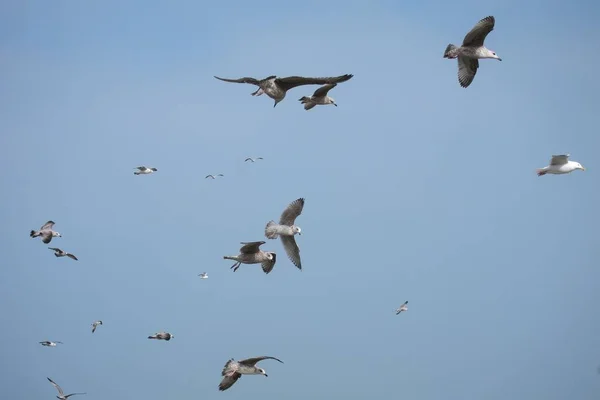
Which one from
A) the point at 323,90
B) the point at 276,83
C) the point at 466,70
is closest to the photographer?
the point at 276,83

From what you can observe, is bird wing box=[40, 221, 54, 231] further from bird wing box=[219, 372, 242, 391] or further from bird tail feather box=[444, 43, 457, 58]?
bird tail feather box=[444, 43, 457, 58]

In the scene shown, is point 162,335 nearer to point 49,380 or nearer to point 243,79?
point 49,380

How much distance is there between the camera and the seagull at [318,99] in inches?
1091

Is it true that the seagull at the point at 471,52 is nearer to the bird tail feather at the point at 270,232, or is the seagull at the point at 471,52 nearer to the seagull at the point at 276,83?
the seagull at the point at 276,83

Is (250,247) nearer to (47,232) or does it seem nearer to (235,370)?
(235,370)

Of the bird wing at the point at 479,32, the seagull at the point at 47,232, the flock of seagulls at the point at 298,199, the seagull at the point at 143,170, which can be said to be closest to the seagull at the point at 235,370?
the flock of seagulls at the point at 298,199

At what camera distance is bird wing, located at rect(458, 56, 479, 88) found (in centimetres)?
2420

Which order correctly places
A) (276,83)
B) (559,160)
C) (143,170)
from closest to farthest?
(276,83) < (559,160) < (143,170)

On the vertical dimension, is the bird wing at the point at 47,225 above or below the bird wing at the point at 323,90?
below

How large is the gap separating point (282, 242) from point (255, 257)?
0.93 m

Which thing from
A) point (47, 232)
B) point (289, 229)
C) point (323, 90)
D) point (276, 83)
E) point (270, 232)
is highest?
point (323, 90)

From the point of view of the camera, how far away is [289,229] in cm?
2431

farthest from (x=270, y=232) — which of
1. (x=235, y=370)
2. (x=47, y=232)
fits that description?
(x=47, y=232)

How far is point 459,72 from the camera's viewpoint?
24.3 meters
